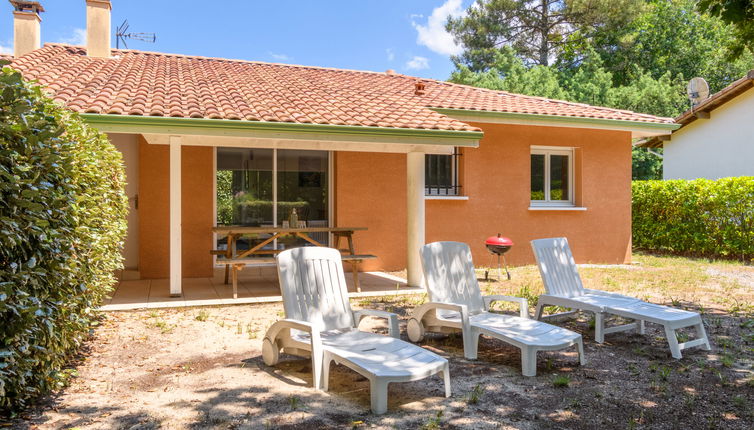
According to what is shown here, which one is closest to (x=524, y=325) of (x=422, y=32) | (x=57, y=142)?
(x=57, y=142)

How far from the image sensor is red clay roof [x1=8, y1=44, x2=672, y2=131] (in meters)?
8.34

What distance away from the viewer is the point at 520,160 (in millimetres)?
12578

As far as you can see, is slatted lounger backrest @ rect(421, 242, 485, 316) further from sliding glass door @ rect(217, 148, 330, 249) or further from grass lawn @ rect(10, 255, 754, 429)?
sliding glass door @ rect(217, 148, 330, 249)

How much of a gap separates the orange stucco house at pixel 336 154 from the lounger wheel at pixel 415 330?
348 cm

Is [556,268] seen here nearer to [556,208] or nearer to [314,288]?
[314,288]

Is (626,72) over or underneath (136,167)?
over

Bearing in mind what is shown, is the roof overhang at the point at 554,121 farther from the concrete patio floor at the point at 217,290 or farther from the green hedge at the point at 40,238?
the green hedge at the point at 40,238

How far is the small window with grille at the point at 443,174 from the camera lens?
40.2 ft

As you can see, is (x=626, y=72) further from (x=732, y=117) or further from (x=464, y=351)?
(x=464, y=351)

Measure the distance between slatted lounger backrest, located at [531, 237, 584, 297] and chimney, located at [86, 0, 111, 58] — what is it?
10.6m

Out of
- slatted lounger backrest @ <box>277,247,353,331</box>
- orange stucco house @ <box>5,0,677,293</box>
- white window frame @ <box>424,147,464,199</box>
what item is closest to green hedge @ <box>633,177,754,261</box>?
orange stucco house @ <box>5,0,677,293</box>

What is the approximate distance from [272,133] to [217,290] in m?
2.88

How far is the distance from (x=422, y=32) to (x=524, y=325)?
74.8 m

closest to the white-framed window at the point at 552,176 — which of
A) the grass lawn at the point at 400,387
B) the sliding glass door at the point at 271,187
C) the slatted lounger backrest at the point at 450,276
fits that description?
the sliding glass door at the point at 271,187
